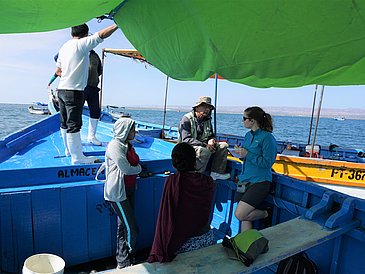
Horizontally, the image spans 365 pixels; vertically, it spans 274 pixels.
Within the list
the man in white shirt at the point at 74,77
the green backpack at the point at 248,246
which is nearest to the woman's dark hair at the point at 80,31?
the man in white shirt at the point at 74,77

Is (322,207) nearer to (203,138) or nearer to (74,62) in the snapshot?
(203,138)

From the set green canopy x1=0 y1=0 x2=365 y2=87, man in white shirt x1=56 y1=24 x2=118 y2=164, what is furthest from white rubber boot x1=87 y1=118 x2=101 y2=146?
green canopy x1=0 y1=0 x2=365 y2=87

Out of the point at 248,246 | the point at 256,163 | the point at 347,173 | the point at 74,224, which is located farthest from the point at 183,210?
the point at 347,173

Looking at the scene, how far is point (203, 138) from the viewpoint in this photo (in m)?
3.69

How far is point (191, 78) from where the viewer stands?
2.92 meters

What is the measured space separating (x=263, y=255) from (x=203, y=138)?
2135mm

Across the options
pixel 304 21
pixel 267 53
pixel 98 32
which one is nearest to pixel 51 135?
pixel 98 32

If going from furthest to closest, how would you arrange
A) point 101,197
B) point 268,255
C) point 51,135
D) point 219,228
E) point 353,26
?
1. point 51,135
2. point 219,228
3. point 101,197
4. point 268,255
5. point 353,26

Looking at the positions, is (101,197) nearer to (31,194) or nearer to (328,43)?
(31,194)

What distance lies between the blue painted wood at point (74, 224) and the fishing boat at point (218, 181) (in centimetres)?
1

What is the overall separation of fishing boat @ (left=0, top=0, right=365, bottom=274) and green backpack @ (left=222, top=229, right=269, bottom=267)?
2.0 inches

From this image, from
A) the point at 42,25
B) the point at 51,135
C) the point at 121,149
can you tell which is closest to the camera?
the point at 42,25

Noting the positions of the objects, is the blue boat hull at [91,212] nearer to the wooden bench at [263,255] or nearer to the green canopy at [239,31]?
the wooden bench at [263,255]

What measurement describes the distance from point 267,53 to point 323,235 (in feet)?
5.30
